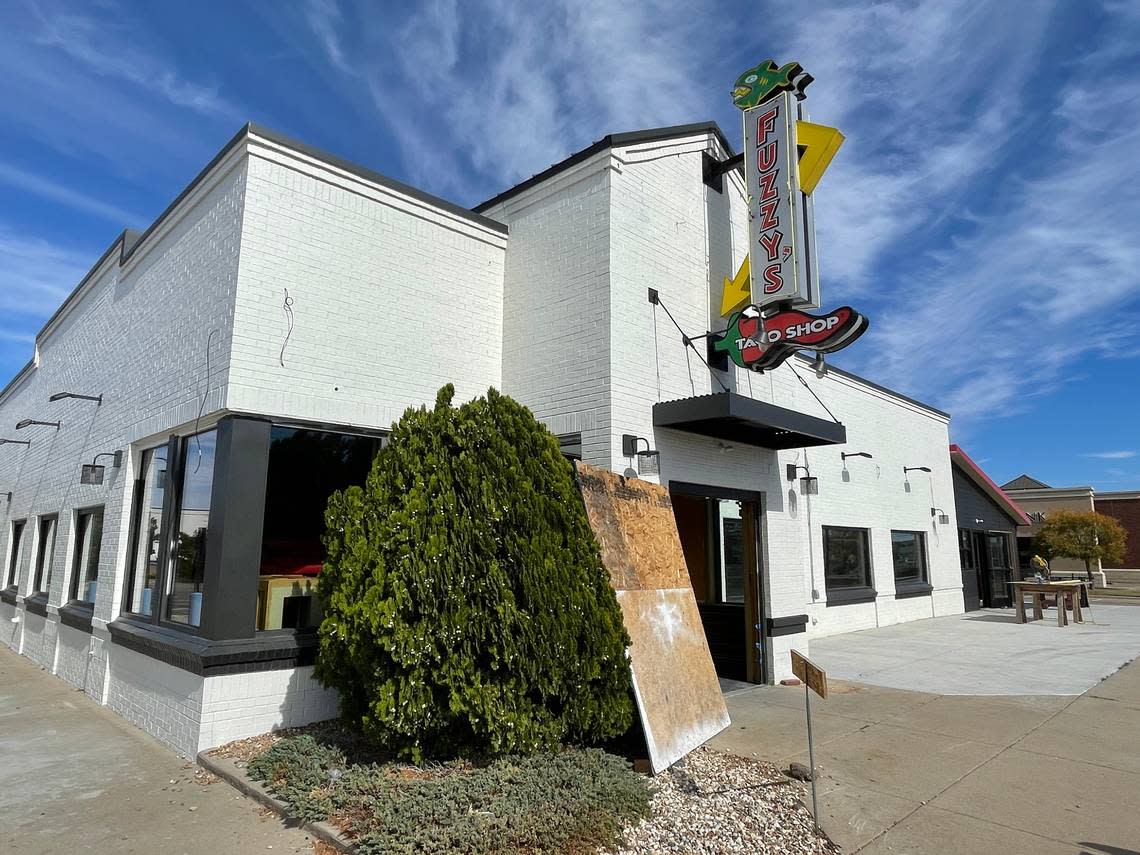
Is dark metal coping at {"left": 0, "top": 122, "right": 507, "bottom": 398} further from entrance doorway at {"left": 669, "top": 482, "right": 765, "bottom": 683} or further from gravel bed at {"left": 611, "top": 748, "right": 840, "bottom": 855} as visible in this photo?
gravel bed at {"left": 611, "top": 748, "right": 840, "bottom": 855}

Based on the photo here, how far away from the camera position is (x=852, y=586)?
47.6 ft

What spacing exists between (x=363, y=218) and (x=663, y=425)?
3.95m

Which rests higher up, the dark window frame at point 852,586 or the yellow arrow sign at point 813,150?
Answer: the yellow arrow sign at point 813,150

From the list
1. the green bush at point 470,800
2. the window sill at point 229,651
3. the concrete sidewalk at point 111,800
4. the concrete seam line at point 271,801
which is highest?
the window sill at point 229,651

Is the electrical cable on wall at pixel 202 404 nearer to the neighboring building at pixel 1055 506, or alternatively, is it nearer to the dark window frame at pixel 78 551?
the dark window frame at pixel 78 551

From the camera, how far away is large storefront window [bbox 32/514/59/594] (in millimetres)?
11695

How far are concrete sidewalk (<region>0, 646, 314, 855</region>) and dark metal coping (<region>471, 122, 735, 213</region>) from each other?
6.93 meters

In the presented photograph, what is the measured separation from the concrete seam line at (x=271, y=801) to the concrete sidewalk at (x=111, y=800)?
6cm

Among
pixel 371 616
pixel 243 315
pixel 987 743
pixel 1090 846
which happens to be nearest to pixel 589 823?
pixel 371 616

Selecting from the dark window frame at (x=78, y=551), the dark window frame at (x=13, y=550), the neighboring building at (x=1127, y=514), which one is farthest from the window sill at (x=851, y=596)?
the neighboring building at (x=1127, y=514)

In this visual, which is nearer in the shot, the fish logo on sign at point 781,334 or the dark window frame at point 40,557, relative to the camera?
the fish logo on sign at point 781,334

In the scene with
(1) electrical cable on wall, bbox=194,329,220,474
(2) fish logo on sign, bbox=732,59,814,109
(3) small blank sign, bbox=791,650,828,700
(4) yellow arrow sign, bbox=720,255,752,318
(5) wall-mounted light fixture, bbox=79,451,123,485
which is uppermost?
(2) fish logo on sign, bbox=732,59,814,109

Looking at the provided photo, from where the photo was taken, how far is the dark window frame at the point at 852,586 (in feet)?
44.7

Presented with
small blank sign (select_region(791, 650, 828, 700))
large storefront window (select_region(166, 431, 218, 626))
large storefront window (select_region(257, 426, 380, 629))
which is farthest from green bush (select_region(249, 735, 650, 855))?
large storefront window (select_region(166, 431, 218, 626))
